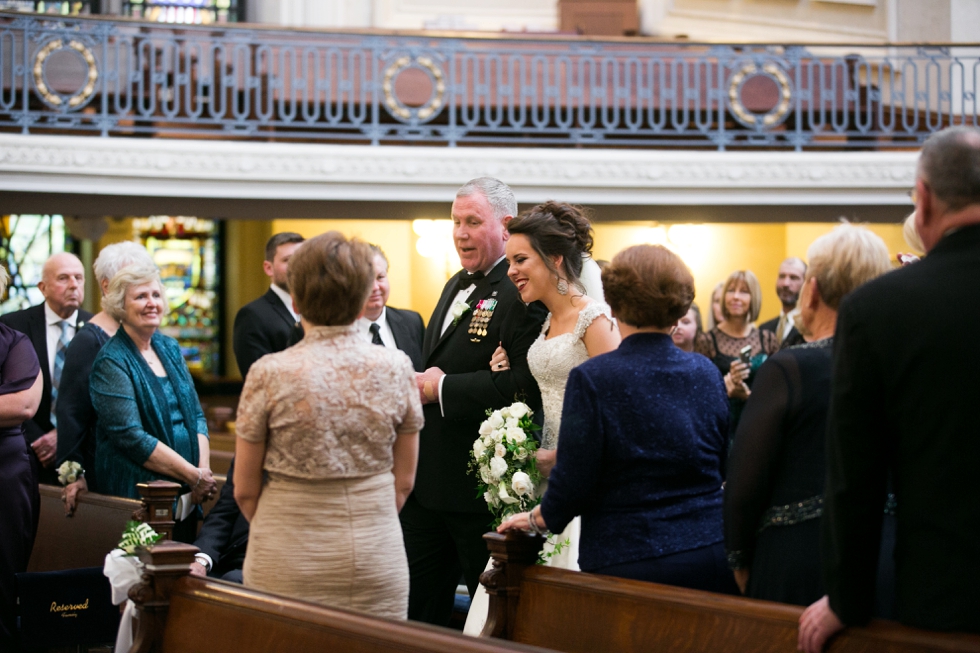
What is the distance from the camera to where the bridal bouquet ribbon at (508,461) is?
9.22 feet

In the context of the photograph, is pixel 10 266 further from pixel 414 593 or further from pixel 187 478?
pixel 414 593

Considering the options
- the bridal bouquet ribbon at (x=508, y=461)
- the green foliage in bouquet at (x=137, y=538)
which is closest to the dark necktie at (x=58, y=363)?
the green foliage in bouquet at (x=137, y=538)

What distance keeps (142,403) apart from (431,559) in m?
1.29

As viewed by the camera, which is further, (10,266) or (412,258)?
(10,266)

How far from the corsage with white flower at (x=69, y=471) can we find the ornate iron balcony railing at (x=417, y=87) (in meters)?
4.95

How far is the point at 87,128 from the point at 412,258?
377 cm

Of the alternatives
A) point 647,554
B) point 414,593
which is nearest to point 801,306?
point 647,554

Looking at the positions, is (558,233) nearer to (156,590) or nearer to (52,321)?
(156,590)

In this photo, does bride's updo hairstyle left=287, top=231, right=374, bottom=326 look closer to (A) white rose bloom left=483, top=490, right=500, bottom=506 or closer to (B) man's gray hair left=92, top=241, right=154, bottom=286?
(A) white rose bloom left=483, top=490, right=500, bottom=506

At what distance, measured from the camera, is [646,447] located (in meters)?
2.33

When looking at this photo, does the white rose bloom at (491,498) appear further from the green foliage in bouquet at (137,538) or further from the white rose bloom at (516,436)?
the green foliage in bouquet at (137,538)

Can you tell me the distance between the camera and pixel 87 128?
8547mm

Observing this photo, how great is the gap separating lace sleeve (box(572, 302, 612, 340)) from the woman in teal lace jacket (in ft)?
5.46

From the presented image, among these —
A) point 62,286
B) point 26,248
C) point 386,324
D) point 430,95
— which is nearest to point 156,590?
point 386,324
